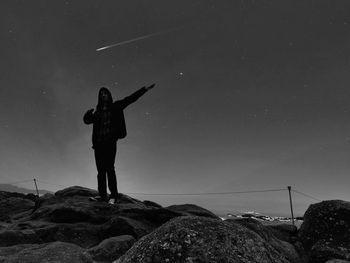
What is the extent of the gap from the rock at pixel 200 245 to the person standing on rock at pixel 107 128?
938 cm

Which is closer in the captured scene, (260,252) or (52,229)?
(260,252)

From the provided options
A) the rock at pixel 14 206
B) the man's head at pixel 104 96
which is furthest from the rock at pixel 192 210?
the rock at pixel 14 206

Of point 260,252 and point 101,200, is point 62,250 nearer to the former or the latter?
point 260,252

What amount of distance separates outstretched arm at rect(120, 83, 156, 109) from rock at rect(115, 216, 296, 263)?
31.3ft

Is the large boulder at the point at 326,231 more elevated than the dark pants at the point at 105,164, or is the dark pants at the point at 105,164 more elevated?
the dark pants at the point at 105,164

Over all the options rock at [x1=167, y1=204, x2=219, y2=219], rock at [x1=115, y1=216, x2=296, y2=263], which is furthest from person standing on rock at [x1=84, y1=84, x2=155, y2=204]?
rock at [x1=115, y1=216, x2=296, y2=263]

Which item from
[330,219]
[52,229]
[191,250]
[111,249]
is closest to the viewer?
[191,250]

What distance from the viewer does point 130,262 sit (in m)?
4.50

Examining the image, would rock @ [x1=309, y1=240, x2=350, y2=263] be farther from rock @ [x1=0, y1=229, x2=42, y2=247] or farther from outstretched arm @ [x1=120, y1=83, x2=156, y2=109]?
outstretched arm @ [x1=120, y1=83, x2=156, y2=109]

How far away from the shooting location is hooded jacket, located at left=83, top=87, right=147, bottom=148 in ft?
45.9

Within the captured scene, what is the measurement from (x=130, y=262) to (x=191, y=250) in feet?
2.39

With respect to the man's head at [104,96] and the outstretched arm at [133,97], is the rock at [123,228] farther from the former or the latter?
the man's head at [104,96]

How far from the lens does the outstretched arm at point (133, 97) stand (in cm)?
1399

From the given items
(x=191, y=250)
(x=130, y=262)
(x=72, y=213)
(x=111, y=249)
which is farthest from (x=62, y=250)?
(x=72, y=213)
